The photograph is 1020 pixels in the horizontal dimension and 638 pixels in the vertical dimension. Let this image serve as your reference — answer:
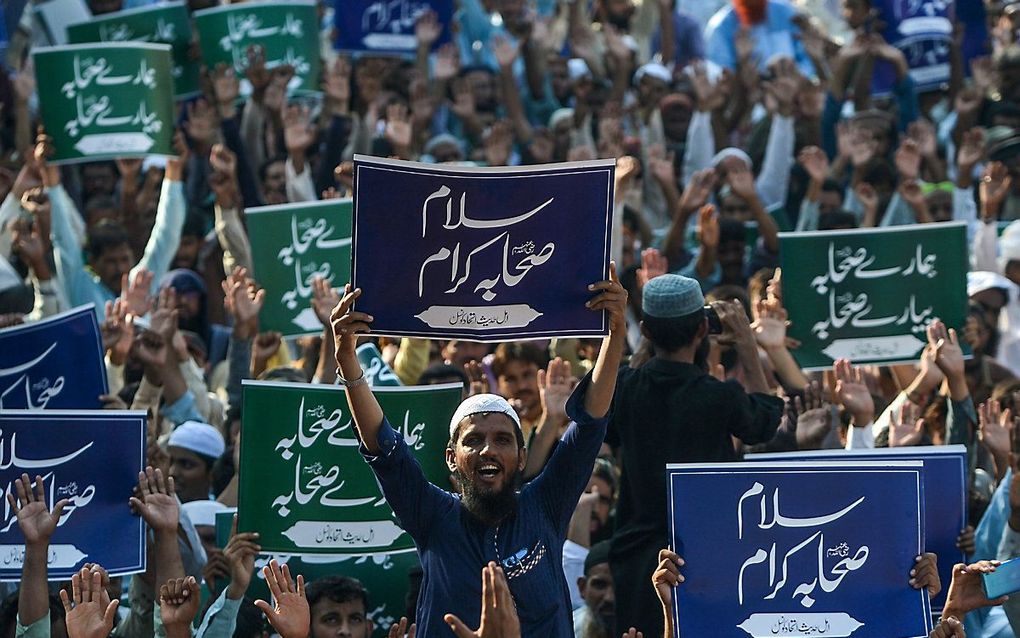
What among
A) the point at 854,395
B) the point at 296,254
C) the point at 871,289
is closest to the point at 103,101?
the point at 296,254

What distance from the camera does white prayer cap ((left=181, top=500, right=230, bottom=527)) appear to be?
760 cm

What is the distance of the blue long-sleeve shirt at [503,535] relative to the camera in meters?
5.45

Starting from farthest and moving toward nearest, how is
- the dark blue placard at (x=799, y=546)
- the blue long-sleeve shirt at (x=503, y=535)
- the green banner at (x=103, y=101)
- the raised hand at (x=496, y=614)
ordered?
the green banner at (x=103, y=101)
the dark blue placard at (x=799, y=546)
the blue long-sleeve shirt at (x=503, y=535)
the raised hand at (x=496, y=614)

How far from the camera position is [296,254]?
9273 mm

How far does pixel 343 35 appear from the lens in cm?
1232

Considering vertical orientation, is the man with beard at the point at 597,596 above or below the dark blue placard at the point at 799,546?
below

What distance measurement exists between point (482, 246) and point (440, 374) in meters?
2.34

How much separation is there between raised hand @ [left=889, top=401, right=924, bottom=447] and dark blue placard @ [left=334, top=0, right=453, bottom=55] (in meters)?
5.73

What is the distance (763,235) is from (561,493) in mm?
5115

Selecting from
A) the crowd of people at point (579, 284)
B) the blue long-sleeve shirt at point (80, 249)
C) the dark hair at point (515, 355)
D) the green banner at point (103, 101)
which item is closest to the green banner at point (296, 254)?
the crowd of people at point (579, 284)

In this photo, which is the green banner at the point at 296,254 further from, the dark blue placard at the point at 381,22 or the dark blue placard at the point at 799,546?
the dark blue placard at the point at 799,546

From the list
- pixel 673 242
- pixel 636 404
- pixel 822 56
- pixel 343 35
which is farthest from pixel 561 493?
pixel 822 56

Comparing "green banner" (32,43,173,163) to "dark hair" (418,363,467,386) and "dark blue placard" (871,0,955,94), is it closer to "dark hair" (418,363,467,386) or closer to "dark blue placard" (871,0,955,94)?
"dark hair" (418,363,467,386)

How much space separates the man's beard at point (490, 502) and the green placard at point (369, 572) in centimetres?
175
